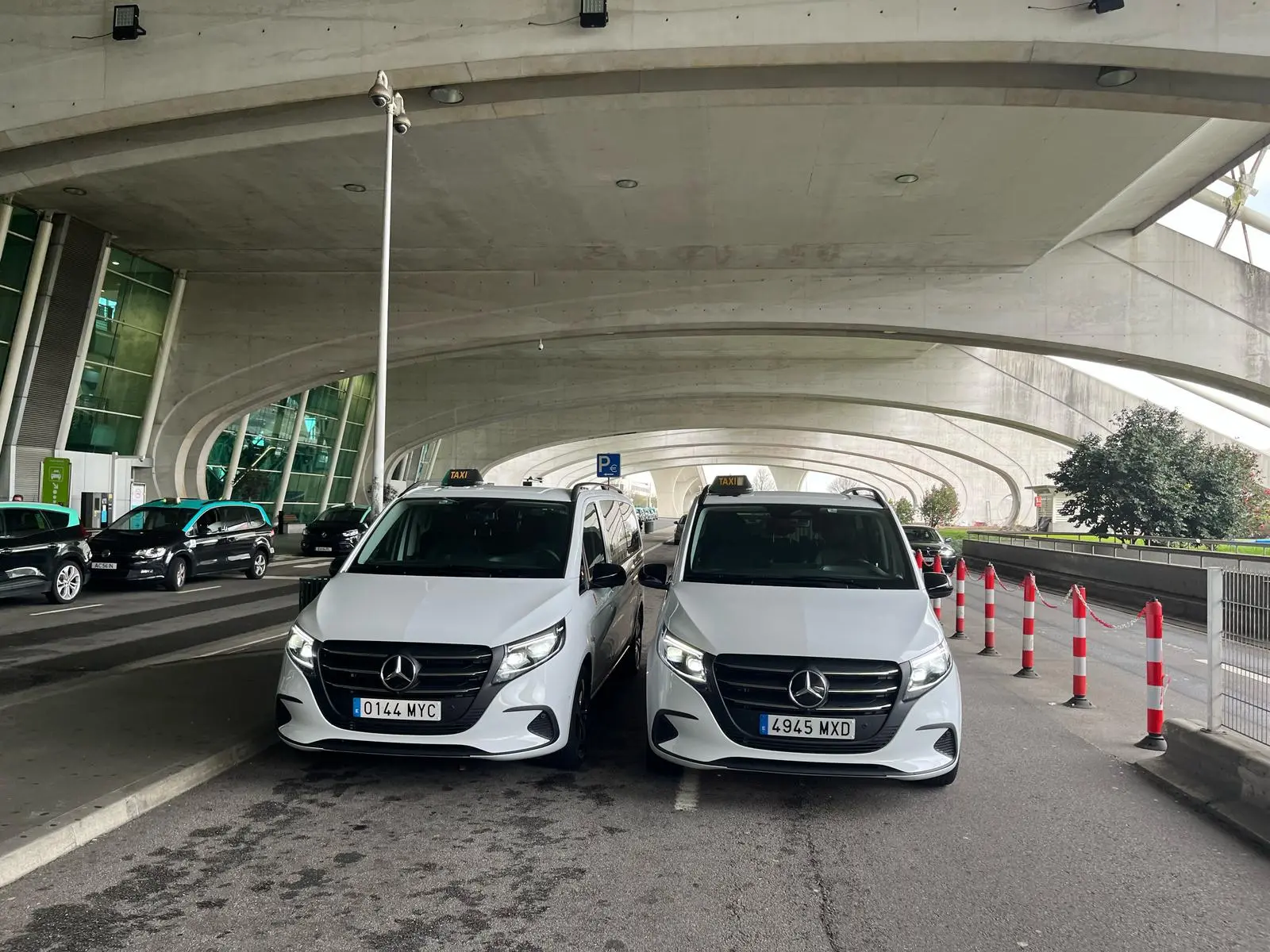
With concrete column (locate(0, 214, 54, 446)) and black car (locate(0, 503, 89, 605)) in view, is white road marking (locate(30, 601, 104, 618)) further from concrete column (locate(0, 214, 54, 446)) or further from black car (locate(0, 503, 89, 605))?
concrete column (locate(0, 214, 54, 446))

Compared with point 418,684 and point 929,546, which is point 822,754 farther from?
point 929,546

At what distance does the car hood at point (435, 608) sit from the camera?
5.62 m

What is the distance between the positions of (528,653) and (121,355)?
27.3 meters

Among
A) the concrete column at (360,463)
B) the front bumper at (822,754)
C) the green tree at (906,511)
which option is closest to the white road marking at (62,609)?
the front bumper at (822,754)

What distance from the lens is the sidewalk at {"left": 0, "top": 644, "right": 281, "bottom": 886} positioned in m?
4.81

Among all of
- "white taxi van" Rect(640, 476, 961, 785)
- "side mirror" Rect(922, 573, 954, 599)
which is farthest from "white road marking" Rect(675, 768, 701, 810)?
"side mirror" Rect(922, 573, 954, 599)

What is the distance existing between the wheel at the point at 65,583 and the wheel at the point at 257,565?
16.3 feet

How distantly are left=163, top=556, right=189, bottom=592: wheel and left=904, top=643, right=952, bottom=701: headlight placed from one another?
52.5 ft

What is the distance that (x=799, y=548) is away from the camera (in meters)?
6.92

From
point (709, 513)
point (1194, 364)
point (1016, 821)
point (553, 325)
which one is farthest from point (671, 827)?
point (1194, 364)

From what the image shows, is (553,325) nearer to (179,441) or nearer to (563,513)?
(179,441)

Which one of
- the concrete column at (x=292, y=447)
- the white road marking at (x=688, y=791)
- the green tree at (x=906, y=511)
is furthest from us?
the green tree at (x=906, y=511)

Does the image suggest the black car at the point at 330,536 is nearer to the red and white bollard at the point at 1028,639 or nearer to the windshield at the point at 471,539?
the red and white bollard at the point at 1028,639

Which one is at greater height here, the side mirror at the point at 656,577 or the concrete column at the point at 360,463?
the concrete column at the point at 360,463
